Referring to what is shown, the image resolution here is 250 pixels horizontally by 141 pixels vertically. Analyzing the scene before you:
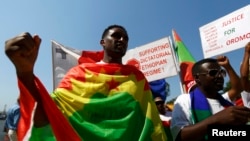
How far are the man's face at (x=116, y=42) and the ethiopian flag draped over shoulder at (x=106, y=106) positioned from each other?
26 cm

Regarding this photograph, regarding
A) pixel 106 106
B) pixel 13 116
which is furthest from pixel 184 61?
pixel 106 106

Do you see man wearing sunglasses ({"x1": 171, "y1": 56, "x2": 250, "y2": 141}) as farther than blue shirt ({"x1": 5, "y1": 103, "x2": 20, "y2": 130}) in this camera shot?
No

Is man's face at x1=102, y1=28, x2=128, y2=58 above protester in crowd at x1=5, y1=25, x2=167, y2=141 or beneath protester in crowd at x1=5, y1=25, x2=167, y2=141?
above

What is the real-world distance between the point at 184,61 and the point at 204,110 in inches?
184

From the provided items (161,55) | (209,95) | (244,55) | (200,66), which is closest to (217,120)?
(209,95)

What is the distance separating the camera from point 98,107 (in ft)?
7.95

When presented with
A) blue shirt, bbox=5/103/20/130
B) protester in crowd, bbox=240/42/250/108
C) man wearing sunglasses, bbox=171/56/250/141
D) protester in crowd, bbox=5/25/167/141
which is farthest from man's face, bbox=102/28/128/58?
blue shirt, bbox=5/103/20/130

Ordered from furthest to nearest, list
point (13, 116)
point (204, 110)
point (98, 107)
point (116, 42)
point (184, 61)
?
point (184, 61)
point (13, 116)
point (116, 42)
point (204, 110)
point (98, 107)

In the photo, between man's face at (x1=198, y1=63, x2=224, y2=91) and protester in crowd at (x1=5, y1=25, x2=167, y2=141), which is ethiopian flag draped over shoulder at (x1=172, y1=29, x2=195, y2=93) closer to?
man's face at (x1=198, y1=63, x2=224, y2=91)

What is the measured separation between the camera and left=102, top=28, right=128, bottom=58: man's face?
2.92 meters

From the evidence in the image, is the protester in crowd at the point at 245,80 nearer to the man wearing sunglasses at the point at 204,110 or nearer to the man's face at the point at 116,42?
the man wearing sunglasses at the point at 204,110

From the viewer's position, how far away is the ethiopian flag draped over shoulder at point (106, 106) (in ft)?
7.72

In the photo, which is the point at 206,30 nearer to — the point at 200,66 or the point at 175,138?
the point at 200,66

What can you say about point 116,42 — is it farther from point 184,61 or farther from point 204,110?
point 184,61
